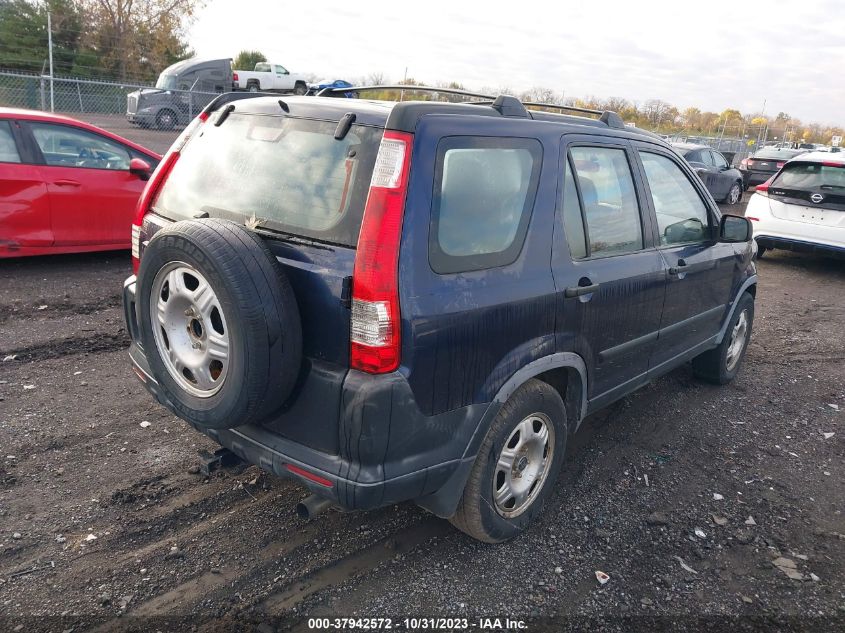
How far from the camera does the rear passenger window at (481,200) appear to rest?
265 cm

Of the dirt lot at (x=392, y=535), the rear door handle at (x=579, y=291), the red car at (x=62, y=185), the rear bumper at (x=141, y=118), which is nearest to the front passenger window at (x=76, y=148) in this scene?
the red car at (x=62, y=185)

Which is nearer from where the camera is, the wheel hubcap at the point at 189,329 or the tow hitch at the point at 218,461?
the wheel hubcap at the point at 189,329

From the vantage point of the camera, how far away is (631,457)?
424cm

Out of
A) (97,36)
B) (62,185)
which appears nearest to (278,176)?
(62,185)

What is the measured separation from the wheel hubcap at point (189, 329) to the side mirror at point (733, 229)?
3.50 m

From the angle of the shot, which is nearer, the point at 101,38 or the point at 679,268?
the point at 679,268

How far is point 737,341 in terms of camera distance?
18.4 feet

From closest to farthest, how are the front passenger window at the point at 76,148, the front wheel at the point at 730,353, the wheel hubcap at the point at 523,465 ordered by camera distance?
1. the wheel hubcap at the point at 523,465
2. the front wheel at the point at 730,353
3. the front passenger window at the point at 76,148

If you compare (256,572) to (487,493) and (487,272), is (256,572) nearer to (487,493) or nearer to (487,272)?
(487,493)

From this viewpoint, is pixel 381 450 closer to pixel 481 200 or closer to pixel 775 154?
pixel 481 200

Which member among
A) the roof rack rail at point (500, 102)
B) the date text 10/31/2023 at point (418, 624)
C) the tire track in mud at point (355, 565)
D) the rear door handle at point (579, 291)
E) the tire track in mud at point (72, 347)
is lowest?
the date text 10/31/2023 at point (418, 624)

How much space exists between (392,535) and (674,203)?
8.64 feet

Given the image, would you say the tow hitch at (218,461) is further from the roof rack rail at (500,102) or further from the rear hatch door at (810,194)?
the rear hatch door at (810,194)

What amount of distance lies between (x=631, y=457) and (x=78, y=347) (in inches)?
159
